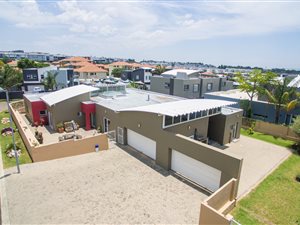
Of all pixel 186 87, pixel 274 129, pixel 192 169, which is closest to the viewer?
pixel 192 169

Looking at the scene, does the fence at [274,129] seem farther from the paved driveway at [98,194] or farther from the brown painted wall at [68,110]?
the brown painted wall at [68,110]

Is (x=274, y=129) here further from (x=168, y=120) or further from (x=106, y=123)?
(x=106, y=123)

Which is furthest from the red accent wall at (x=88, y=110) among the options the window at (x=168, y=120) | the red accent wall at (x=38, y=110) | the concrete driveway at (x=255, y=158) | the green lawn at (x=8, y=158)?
the concrete driveway at (x=255, y=158)

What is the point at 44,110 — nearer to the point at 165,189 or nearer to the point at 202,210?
the point at 165,189

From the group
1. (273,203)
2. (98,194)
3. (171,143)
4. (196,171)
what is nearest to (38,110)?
(98,194)

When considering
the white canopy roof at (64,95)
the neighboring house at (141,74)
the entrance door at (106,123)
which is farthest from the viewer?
the neighboring house at (141,74)

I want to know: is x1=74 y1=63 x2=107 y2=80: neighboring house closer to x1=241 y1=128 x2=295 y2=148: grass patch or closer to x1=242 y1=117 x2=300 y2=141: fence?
x1=242 y1=117 x2=300 y2=141: fence

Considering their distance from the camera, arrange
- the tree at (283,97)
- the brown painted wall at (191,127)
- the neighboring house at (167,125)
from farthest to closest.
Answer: the tree at (283,97) < the brown painted wall at (191,127) < the neighboring house at (167,125)
